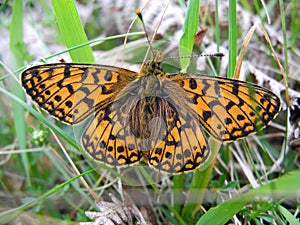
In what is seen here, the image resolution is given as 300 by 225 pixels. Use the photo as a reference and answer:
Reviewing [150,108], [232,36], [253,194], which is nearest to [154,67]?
[150,108]

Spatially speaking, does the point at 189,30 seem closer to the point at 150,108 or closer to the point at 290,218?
the point at 150,108

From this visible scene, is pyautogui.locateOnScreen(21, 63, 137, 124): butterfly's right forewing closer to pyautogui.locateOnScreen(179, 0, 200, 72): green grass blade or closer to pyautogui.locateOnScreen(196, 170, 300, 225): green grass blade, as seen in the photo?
pyautogui.locateOnScreen(179, 0, 200, 72): green grass blade

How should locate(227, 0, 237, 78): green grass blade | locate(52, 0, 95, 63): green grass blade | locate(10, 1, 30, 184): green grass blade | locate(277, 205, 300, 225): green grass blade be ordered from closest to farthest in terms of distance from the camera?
locate(277, 205, 300, 225): green grass blade, locate(227, 0, 237, 78): green grass blade, locate(52, 0, 95, 63): green grass blade, locate(10, 1, 30, 184): green grass blade

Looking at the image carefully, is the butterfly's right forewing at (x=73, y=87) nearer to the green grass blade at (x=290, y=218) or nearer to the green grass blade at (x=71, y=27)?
the green grass blade at (x=71, y=27)

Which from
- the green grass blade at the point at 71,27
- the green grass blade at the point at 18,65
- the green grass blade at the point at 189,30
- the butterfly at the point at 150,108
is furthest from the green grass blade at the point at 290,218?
the green grass blade at the point at 18,65

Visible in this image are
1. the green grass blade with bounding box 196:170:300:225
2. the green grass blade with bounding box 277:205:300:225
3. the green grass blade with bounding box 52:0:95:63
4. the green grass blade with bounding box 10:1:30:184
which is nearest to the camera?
the green grass blade with bounding box 196:170:300:225

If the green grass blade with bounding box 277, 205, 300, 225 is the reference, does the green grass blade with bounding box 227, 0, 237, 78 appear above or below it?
above

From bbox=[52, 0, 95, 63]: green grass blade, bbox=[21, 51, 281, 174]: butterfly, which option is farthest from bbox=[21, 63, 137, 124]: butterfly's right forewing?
bbox=[52, 0, 95, 63]: green grass blade

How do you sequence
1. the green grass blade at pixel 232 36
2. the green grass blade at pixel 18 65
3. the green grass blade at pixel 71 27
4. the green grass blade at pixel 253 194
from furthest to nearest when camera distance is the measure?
the green grass blade at pixel 18 65 → the green grass blade at pixel 71 27 → the green grass blade at pixel 232 36 → the green grass blade at pixel 253 194
